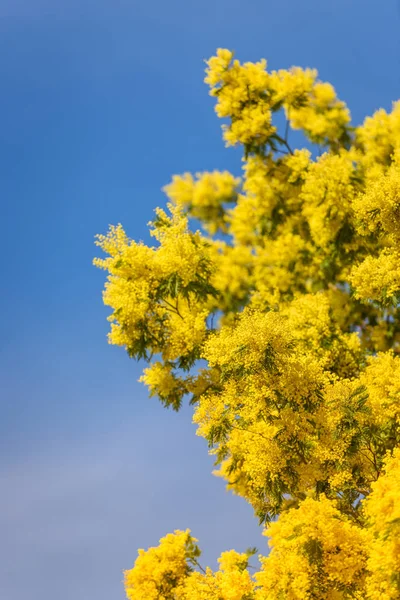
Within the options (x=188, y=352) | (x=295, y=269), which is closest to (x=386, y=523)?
(x=188, y=352)

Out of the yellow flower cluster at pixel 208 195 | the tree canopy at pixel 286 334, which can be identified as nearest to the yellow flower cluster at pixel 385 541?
the tree canopy at pixel 286 334

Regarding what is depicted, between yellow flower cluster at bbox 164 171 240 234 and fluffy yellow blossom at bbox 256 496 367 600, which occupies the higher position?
yellow flower cluster at bbox 164 171 240 234

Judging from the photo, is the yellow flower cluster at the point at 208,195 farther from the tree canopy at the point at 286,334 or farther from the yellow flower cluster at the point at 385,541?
the yellow flower cluster at the point at 385,541

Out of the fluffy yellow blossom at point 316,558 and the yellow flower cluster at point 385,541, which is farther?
the fluffy yellow blossom at point 316,558

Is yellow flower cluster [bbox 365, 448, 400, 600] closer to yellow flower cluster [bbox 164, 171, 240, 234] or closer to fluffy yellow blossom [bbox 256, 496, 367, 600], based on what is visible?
fluffy yellow blossom [bbox 256, 496, 367, 600]

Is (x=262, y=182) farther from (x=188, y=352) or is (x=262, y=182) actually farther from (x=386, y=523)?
(x=386, y=523)

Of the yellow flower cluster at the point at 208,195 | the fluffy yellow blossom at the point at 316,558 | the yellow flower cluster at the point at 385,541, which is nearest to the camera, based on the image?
the yellow flower cluster at the point at 385,541

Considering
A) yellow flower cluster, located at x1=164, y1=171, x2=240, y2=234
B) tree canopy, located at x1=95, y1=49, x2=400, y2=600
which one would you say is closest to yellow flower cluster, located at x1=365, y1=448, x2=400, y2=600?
tree canopy, located at x1=95, y1=49, x2=400, y2=600

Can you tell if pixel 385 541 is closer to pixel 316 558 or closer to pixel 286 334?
pixel 316 558

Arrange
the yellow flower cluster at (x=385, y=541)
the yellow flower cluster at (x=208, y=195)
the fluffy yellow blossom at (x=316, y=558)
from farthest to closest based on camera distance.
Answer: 1. the yellow flower cluster at (x=208, y=195)
2. the fluffy yellow blossom at (x=316, y=558)
3. the yellow flower cluster at (x=385, y=541)

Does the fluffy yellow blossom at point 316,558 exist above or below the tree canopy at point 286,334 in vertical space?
below
